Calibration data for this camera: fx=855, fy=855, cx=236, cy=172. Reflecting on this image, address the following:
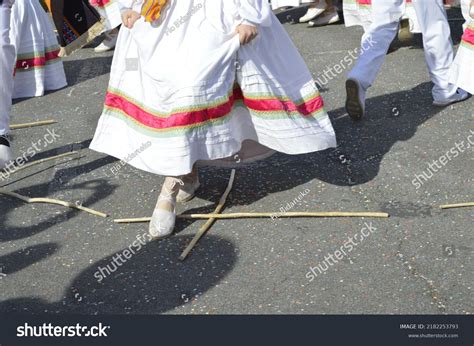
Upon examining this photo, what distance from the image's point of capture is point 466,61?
4727 millimetres

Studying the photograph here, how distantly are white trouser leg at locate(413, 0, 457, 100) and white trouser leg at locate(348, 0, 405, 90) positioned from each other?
179mm

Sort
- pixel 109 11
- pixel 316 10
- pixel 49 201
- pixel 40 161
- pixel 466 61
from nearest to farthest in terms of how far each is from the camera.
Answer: pixel 49 201
pixel 466 61
pixel 40 161
pixel 109 11
pixel 316 10

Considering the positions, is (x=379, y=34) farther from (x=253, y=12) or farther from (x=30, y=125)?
(x=30, y=125)

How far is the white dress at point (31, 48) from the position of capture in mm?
6512

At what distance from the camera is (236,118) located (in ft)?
13.6

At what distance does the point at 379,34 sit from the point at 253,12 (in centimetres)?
160

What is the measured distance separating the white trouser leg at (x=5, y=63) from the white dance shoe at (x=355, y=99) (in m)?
1.97

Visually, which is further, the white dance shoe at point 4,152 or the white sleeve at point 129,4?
the white dance shoe at point 4,152

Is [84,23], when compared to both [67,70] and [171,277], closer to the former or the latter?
[67,70]

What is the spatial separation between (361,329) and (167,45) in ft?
5.22

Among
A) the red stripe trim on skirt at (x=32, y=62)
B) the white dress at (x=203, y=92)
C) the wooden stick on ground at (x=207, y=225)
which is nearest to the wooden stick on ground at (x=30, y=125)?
the red stripe trim on skirt at (x=32, y=62)

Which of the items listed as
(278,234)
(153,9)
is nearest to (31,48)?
(153,9)

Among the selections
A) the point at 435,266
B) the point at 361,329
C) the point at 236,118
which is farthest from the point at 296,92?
the point at 361,329

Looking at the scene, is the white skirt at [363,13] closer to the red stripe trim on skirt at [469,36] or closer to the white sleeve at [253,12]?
the red stripe trim on skirt at [469,36]
